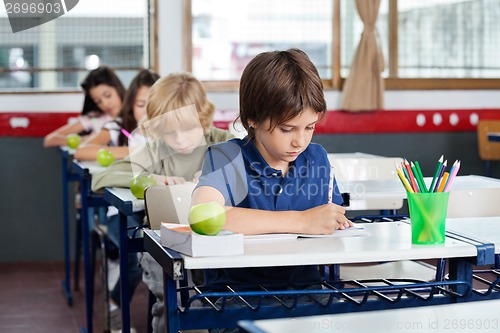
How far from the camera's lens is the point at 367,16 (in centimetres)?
556

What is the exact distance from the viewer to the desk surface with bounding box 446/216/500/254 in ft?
5.91

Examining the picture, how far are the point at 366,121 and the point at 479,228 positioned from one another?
12.5 ft

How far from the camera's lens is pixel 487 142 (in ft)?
18.7

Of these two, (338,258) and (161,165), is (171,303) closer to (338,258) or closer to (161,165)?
(338,258)

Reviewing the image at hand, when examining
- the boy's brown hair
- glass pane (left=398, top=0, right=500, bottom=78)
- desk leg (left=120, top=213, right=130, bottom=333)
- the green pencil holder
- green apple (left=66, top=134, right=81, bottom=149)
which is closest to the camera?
the green pencil holder

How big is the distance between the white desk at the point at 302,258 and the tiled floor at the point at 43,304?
2115 millimetres

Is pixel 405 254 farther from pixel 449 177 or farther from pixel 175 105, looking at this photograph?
pixel 175 105

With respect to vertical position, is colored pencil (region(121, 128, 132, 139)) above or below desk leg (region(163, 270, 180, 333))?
above

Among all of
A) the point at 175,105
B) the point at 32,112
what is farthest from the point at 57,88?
the point at 175,105

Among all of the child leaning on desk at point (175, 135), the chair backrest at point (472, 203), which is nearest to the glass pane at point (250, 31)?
the child leaning on desk at point (175, 135)

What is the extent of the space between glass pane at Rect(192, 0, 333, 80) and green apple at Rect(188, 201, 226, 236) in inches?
156

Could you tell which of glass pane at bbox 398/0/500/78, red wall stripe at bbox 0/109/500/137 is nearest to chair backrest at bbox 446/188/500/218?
red wall stripe at bbox 0/109/500/137

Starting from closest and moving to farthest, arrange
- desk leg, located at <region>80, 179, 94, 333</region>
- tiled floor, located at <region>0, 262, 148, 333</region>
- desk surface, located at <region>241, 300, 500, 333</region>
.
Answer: desk surface, located at <region>241, 300, 500, 333</region> → desk leg, located at <region>80, 179, 94, 333</region> → tiled floor, located at <region>0, 262, 148, 333</region>

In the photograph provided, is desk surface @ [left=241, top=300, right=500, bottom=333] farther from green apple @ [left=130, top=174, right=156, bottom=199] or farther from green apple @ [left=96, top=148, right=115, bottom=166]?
green apple @ [left=96, top=148, right=115, bottom=166]
